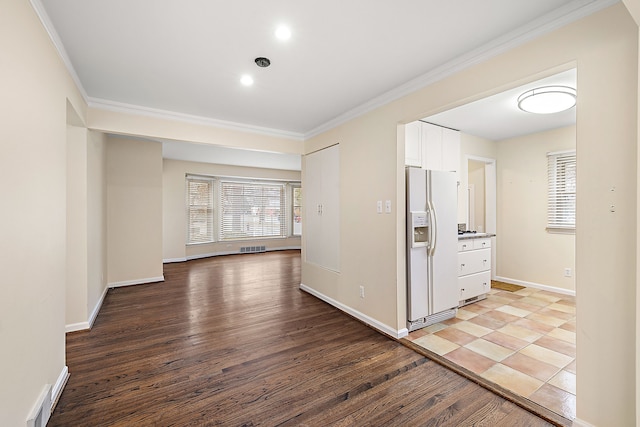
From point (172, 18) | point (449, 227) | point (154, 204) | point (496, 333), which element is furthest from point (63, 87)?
point (496, 333)

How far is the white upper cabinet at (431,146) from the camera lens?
3.43 meters

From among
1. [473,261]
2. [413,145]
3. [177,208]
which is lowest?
[473,261]

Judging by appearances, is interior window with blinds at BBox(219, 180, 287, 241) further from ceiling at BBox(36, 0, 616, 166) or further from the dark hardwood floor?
ceiling at BBox(36, 0, 616, 166)

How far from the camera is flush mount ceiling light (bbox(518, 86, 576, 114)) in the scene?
2.83 metres

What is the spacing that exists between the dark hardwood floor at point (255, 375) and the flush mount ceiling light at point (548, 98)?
9.40 feet

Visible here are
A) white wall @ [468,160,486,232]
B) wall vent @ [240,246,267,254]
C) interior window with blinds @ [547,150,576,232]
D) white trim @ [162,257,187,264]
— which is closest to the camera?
interior window with blinds @ [547,150,576,232]

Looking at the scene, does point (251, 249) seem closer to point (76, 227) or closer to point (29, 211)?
point (76, 227)

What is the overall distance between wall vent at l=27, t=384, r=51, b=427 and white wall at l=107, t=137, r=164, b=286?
3.41 m

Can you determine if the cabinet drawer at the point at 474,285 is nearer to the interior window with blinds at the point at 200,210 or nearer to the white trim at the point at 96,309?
the white trim at the point at 96,309

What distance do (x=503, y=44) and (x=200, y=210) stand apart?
7.58 m

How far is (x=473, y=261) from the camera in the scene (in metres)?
3.92


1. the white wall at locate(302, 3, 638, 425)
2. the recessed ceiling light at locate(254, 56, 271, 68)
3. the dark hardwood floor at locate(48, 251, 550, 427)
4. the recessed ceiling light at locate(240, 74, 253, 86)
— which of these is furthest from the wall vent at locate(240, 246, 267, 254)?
the white wall at locate(302, 3, 638, 425)

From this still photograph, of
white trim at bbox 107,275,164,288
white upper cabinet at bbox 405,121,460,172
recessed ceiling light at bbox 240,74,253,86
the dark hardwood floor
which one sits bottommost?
the dark hardwood floor

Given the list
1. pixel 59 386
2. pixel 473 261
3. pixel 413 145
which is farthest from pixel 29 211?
pixel 473 261
